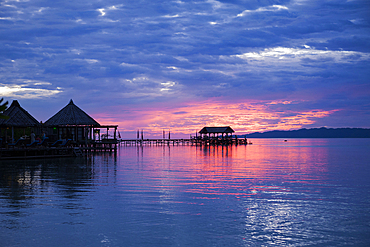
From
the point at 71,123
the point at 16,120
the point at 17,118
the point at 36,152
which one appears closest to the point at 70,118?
the point at 71,123

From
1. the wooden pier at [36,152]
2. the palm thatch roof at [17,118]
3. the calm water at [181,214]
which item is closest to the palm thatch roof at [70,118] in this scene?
the wooden pier at [36,152]

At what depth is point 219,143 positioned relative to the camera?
98.8 meters

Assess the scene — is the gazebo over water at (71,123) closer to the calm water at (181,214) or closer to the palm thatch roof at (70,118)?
the palm thatch roof at (70,118)

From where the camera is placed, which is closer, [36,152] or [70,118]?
[36,152]

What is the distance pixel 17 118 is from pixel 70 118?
9.03 metres

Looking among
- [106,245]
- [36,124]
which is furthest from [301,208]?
[36,124]

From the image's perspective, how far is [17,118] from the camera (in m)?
33.4

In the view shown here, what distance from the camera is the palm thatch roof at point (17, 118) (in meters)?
32.3

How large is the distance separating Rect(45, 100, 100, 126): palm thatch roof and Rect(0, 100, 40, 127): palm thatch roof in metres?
6.67

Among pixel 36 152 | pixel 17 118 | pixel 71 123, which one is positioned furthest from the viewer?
pixel 71 123

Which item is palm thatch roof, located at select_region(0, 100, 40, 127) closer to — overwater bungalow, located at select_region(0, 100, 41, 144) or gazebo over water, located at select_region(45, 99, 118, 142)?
overwater bungalow, located at select_region(0, 100, 41, 144)

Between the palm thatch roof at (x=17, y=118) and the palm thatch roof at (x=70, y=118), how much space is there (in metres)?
6.67

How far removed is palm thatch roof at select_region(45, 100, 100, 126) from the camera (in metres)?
41.6

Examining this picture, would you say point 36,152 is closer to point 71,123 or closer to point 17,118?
point 17,118
